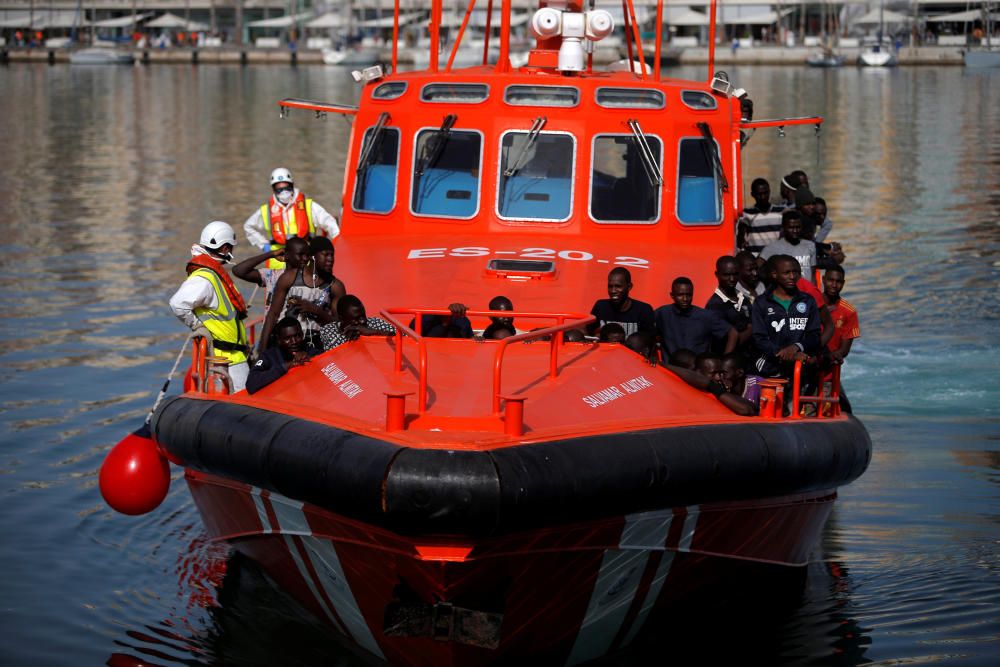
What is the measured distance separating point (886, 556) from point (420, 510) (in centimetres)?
437

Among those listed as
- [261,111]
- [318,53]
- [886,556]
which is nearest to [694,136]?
[886,556]

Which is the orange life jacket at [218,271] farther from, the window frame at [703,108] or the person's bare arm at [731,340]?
the window frame at [703,108]

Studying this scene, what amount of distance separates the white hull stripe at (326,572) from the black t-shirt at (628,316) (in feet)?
6.58

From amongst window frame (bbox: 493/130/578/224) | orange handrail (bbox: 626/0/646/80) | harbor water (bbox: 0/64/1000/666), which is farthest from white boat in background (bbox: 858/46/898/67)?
window frame (bbox: 493/130/578/224)

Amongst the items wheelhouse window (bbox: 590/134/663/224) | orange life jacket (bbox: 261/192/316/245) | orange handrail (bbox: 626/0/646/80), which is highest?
orange handrail (bbox: 626/0/646/80)

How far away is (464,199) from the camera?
31.9 ft

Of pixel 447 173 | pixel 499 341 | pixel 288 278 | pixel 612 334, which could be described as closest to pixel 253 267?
pixel 288 278

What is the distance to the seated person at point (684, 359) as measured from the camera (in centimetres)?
788

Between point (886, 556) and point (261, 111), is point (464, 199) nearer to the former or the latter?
point (886, 556)

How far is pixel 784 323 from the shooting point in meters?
8.35

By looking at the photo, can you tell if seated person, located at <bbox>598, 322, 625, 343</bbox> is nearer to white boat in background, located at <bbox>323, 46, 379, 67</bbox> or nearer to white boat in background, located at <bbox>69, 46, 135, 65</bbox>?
white boat in background, located at <bbox>323, 46, 379, 67</bbox>

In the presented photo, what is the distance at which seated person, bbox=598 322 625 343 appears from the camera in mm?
7961

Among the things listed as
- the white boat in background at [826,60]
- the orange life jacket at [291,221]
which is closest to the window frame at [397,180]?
the orange life jacket at [291,221]

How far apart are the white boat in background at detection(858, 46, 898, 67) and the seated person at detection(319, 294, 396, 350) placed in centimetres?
7221
